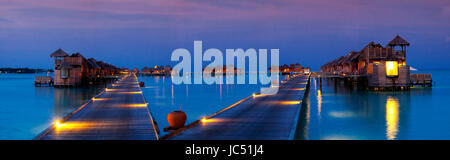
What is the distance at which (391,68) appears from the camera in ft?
143

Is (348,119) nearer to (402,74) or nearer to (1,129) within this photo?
(1,129)

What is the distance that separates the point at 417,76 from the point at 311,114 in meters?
33.3

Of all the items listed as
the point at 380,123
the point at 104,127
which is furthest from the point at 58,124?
the point at 380,123

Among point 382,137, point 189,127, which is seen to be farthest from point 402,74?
point 189,127

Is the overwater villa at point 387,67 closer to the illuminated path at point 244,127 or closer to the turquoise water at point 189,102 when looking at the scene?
the turquoise water at point 189,102

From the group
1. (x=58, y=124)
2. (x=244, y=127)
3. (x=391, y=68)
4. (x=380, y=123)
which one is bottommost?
(x=380, y=123)

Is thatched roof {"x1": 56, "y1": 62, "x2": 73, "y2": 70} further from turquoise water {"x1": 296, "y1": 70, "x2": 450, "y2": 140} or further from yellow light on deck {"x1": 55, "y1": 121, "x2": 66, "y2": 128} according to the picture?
yellow light on deck {"x1": 55, "y1": 121, "x2": 66, "y2": 128}

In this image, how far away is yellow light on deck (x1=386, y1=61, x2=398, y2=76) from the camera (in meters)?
43.1

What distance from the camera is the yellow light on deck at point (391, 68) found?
43.1 meters

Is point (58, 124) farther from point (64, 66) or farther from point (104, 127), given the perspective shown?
point (64, 66)

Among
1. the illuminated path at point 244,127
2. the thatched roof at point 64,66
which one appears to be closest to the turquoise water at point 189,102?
the illuminated path at point 244,127

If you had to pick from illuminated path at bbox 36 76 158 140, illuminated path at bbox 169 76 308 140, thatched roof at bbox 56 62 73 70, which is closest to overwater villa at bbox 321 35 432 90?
illuminated path at bbox 169 76 308 140

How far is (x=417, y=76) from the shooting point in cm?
5197
